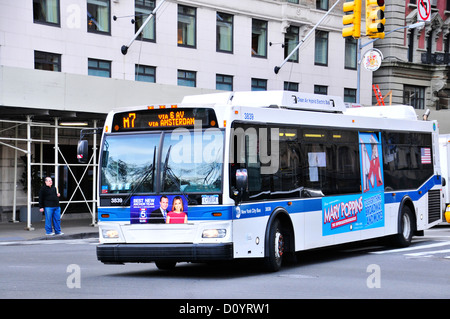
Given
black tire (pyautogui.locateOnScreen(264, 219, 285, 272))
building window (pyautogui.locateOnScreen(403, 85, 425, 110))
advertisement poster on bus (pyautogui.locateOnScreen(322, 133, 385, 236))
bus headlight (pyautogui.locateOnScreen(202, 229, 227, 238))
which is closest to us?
bus headlight (pyautogui.locateOnScreen(202, 229, 227, 238))

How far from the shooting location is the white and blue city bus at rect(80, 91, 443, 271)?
1290 cm

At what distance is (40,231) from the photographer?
2556 centimetres

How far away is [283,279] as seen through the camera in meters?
12.8

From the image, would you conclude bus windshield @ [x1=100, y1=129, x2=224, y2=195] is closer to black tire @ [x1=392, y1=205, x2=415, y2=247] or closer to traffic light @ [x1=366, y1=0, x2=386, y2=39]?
black tire @ [x1=392, y1=205, x2=415, y2=247]

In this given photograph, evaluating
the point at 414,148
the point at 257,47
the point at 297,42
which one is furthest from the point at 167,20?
the point at 414,148

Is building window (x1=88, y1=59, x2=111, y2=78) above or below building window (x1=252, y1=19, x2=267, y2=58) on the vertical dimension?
below

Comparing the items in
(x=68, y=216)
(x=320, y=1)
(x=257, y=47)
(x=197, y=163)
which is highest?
(x=320, y=1)

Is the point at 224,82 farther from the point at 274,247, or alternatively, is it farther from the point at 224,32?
the point at 274,247

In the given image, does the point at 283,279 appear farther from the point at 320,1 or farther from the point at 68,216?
the point at 320,1

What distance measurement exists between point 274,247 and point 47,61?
19213mm

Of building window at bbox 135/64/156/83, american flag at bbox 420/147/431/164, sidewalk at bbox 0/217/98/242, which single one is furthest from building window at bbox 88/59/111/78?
american flag at bbox 420/147/431/164

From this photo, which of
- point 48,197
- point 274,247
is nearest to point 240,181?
point 274,247

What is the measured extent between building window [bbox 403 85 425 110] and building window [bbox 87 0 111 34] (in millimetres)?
20757

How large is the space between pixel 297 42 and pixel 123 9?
10.7 metres
